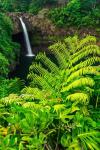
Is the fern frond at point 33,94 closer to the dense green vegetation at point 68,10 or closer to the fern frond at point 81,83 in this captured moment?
the fern frond at point 81,83

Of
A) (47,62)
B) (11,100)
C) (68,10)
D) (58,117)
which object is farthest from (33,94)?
(68,10)

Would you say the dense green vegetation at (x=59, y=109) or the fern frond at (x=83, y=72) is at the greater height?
the fern frond at (x=83, y=72)

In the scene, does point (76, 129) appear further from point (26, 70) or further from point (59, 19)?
point (59, 19)

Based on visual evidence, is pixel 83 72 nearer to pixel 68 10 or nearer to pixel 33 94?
pixel 33 94

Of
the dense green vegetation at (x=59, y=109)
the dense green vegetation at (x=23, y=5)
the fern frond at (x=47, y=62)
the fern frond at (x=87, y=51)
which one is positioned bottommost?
the dense green vegetation at (x=59, y=109)

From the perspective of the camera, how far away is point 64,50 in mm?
4691

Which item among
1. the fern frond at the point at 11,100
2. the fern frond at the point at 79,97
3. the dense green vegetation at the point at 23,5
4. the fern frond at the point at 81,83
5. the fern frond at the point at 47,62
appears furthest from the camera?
the dense green vegetation at the point at 23,5

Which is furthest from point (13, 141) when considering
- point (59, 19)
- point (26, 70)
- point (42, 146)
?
point (59, 19)

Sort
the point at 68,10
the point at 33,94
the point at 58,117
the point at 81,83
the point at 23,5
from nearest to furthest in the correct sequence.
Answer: the point at 58,117, the point at 81,83, the point at 33,94, the point at 68,10, the point at 23,5

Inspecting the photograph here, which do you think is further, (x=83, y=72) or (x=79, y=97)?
(x=83, y=72)

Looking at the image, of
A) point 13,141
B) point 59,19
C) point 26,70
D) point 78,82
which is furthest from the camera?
point 59,19

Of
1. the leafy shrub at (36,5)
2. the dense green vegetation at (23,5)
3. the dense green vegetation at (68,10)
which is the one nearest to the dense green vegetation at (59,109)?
the dense green vegetation at (68,10)

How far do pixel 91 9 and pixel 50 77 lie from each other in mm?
36810

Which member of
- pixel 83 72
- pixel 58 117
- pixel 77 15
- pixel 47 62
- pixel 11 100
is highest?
pixel 77 15
